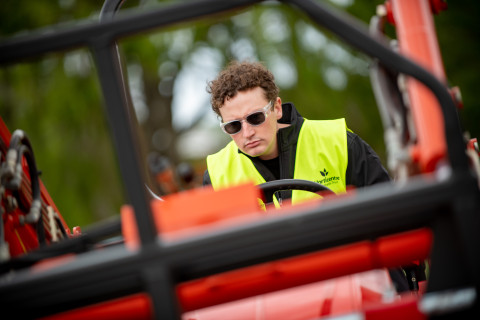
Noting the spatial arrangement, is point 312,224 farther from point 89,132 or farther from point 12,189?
point 89,132

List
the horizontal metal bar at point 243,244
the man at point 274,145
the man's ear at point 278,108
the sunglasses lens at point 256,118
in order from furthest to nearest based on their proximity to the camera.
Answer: the man's ear at point 278,108, the man at point 274,145, the sunglasses lens at point 256,118, the horizontal metal bar at point 243,244

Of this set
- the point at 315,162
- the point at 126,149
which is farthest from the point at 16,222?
the point at 315,162

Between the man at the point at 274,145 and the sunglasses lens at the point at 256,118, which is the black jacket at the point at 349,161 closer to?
the man at the point at 274,145

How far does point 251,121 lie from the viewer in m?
2.71

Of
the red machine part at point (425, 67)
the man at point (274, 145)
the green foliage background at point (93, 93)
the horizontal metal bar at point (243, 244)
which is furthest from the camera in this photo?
the green foliage background at point (93, 93)

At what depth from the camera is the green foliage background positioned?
307 inches

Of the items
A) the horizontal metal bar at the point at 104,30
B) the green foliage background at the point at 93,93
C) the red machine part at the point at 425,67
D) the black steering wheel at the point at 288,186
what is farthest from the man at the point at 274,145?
the green foliage background at the point at 93,93

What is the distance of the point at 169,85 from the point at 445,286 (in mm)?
9637

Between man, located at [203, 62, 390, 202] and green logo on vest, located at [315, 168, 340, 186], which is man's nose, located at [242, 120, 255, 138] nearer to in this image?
man, located at [203, 62, 390, 202]

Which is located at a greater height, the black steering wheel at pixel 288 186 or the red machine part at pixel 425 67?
the red machine part at pixel 425 67

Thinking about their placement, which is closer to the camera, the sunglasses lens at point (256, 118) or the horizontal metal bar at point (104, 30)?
the horizontal metal bar at point (104, 30)

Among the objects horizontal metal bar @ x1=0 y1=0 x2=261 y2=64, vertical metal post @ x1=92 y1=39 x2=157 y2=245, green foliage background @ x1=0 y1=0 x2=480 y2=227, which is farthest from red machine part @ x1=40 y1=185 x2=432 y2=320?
green foliage background @ x1=0 y1=0 x2=480 y2=227

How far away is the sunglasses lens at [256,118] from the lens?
2662 millimetres

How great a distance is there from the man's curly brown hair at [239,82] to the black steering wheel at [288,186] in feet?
1.84
